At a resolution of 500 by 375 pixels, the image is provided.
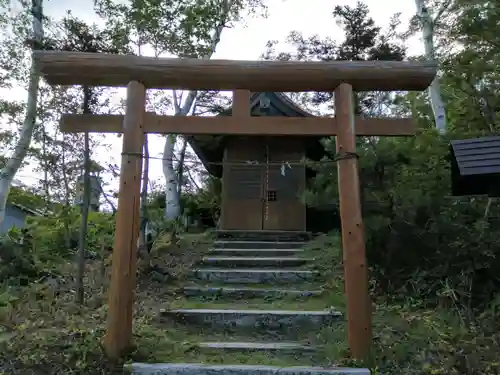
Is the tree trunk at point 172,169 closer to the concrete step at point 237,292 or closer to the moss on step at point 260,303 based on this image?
the concrete step at point 237,292

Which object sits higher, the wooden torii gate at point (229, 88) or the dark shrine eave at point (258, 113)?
the dark shrine eave at point (258, 113)

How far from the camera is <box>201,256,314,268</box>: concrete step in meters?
7.00

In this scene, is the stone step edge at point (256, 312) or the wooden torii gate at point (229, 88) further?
the stone step edge at point (256, 312)

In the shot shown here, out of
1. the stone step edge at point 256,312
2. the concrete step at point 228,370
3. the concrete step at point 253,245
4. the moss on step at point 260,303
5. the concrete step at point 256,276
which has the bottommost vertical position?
the concrete step at point 228,370

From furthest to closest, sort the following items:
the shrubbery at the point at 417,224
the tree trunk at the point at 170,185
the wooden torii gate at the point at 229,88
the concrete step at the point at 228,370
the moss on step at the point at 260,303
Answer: the tree trunk at the point at 170,185, the moss on step at the point at 260,303, the shrubbery at the point at 417,224, the wooden torii gate at the point at 229,88, the concrete step at the point at 228,370

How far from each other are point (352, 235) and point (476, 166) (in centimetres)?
160

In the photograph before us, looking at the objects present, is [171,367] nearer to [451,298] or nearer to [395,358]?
[395,358]

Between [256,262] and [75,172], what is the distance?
353 cm

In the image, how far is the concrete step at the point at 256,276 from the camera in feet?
20.6

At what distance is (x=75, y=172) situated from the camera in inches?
299

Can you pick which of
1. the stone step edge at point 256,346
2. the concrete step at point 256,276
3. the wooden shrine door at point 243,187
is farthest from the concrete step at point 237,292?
the wooden shrine door at point 243,187

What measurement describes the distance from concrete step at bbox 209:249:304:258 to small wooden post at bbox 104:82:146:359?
3967 mm

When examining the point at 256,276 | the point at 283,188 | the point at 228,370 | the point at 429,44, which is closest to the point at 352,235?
the point at 228,370

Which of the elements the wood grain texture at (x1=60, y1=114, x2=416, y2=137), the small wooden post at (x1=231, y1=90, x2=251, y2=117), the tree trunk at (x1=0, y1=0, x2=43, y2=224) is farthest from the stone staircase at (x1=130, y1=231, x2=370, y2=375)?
the tree trunk at (x1=0, y1=0, x2=43, y2=224)
